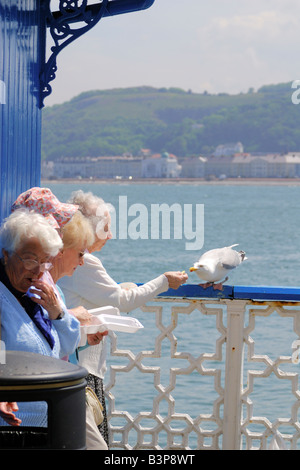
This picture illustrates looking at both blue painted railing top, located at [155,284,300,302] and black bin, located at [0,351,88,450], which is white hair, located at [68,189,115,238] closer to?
blue painted railing top, located at [155,284,300,302]

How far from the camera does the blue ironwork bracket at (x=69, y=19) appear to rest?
424 centimetres

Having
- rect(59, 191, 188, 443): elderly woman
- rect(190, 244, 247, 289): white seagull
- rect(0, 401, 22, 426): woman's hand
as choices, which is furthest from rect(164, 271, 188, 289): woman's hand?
rect(0, 401, 22, 426): woman's hand

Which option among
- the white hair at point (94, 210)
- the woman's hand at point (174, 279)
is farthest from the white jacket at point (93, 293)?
the woman's hand at point (174, 279)

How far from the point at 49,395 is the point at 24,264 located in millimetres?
589

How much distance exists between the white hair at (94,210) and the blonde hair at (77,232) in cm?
18

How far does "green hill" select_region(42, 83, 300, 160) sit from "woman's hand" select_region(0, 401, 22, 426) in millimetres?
99192

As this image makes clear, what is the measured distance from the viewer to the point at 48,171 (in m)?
103

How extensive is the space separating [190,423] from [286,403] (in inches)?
256

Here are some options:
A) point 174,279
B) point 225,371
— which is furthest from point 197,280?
point 174,279

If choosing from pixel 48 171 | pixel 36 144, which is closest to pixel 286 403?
pixel 36 144

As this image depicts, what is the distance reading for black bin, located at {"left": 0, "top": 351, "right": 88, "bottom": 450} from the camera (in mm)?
2494

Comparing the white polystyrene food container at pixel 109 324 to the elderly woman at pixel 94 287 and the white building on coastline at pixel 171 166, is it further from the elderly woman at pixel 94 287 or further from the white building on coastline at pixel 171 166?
the white building on coastline at pixel 171 166

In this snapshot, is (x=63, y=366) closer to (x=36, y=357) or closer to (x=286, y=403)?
(x=36, y=357)

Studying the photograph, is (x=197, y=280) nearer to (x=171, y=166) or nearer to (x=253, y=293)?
(x=253, y=293)
